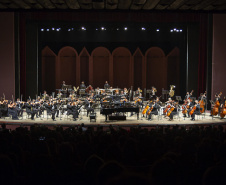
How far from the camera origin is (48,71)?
22.4 meters

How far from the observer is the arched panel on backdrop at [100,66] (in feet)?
74.0

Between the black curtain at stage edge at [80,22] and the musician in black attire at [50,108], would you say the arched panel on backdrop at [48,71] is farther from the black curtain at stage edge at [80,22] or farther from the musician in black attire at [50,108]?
the musician in black attire at [50,108]

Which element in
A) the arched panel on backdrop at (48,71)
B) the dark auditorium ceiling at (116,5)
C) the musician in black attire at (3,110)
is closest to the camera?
the dark auditorium ceiling at (116,5)

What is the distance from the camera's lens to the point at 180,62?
837 inches

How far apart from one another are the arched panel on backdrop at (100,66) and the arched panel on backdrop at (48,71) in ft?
11.2

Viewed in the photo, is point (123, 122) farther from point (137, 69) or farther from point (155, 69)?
point (155, 69)

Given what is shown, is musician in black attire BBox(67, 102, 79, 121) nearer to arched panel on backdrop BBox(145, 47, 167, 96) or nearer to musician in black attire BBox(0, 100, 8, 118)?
musician in black attire BBox(0, 100, 8, 118)

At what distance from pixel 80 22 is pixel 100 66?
5.14 meters

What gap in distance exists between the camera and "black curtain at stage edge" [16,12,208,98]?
18.1 meters

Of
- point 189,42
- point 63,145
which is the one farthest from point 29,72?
point 63,145

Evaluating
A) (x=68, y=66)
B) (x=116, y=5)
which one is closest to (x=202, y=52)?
(x=68, y=66)

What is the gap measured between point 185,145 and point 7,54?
15552mm

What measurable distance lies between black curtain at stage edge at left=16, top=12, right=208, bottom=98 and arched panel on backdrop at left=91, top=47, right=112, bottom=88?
14.1 ft

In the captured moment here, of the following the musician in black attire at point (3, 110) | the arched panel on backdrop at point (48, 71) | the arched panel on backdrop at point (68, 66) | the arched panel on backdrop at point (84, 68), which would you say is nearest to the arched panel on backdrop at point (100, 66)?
the arched panel on backdrop at point (84, 68)
